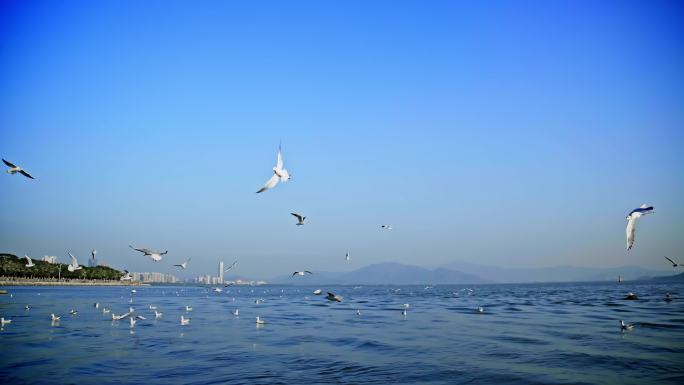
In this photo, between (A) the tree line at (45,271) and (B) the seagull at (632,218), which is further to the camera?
(A) the tree line at (45,271)

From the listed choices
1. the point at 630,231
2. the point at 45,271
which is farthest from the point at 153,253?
the point at 45,271

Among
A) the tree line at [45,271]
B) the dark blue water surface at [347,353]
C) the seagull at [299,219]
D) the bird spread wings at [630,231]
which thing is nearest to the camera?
the bird spread wings at [630,231]

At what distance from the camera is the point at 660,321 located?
93.8 ft

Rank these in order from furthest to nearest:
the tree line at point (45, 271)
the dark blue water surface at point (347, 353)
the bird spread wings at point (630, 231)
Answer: the tree line at point (45, 271) → the dark blue water surface at point (347, 353) → the bird spread wings at point (630, 231)

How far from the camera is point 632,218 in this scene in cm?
1296

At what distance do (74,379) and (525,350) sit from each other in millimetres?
16586

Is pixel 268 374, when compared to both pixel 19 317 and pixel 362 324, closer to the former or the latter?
pixel 362 324

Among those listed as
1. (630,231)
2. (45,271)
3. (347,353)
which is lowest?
(45,271)

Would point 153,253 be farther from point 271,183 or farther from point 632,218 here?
point 632,218

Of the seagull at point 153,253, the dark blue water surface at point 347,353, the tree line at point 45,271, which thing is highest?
the seagull at point 153,253

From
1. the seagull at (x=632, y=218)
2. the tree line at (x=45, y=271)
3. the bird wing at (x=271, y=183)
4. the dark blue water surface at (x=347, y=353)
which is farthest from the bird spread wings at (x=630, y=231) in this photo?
the tree line at (x=45, y=271)

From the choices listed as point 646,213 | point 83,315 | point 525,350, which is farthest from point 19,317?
point 646,213

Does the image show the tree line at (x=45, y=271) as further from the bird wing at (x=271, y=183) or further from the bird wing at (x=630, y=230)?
the bird wing at (x=630, y=230)

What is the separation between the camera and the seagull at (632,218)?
12127 millimetres
